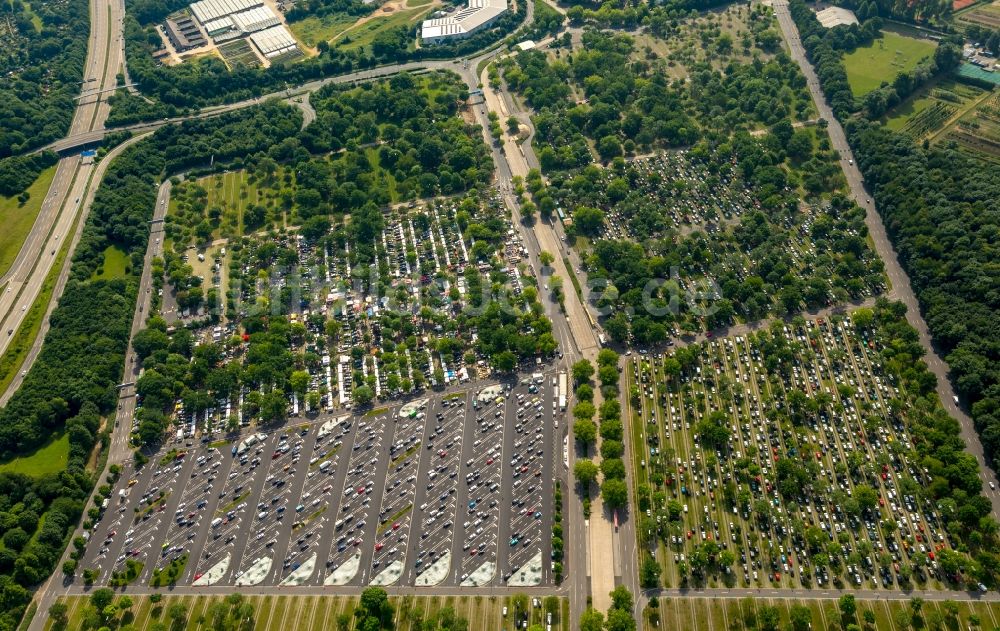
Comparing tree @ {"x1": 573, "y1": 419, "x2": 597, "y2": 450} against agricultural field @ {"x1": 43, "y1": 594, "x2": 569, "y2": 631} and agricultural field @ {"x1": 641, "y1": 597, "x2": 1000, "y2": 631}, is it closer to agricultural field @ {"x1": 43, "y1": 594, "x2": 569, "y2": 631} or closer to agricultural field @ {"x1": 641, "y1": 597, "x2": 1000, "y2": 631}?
agricultural field @ {"x1": 43, "y1": 594, "x2": 569, "y2": 631}

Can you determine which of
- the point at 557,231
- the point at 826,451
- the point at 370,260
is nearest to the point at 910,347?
the point at 826,451

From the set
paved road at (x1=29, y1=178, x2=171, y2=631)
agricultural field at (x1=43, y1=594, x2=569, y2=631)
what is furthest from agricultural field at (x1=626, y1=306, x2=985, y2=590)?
paved road at (x1=29, y1=178, x2=171, y2=631)

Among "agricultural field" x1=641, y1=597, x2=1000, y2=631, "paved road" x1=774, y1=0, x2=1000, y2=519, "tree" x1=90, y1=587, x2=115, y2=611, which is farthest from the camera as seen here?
"paved road" x1=774, y1=0, x2=1000, y2=519

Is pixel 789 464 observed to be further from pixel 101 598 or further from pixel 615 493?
pixel 101 598

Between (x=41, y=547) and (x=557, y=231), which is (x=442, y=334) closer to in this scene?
(x=557, y=231)

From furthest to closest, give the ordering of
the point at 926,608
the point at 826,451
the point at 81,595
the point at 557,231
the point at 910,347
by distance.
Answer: the point at 557,231, the point at 910,347, the point at 826,451, the point at 81,595, the point at 926,608

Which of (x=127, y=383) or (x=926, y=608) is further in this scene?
(x=127, y=383)
